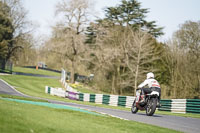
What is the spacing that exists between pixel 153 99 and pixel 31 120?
25.7 ft

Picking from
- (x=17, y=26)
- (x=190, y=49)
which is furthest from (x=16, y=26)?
(x=190, y=49)

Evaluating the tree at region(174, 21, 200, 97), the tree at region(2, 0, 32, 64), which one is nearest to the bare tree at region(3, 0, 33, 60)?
the tree at region(2, 0, 32, 64)

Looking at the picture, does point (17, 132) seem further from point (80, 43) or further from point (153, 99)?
point (80, 43)

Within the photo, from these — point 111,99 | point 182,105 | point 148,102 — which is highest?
point 148,102

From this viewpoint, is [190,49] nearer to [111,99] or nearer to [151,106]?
[111,99]

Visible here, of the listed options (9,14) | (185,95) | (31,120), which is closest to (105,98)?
(185,95)

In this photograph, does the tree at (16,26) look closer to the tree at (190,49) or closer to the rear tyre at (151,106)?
the tree at (190,49)

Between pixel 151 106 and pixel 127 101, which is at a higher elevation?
pixel 151 106

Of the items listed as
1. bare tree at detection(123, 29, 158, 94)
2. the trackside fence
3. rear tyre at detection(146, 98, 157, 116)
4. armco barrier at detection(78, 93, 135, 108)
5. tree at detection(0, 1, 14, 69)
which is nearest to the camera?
rear tyre at detection(146, 98, 157, 116)

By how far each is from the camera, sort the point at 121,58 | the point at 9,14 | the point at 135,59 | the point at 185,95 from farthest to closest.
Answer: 1. the point at 9,14
2. the point at 121,58
3. the point at 135,59
4. the point at 185,95

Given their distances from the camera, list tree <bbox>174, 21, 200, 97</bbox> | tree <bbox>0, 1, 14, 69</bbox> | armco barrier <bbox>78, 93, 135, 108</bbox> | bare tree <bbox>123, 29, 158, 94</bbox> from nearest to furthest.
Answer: armco barrier <bbox>78, 93, 135, 108</bbox>, tree <bbox>174, 21, 200, 97</bbox>, bare tree <bbox>123, 29, 158, 94</bbox>, tree <bbox>0, 1, 14, 69</bbox>

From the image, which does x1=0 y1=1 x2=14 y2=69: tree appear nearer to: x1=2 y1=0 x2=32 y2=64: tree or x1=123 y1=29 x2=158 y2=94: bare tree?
x1=2 y1=0 x2=32 y2=64: tree

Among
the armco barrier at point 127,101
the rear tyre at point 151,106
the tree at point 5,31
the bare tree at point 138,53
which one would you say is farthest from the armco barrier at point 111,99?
the tree at point 5,31

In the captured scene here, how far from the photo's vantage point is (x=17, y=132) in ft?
20.6
